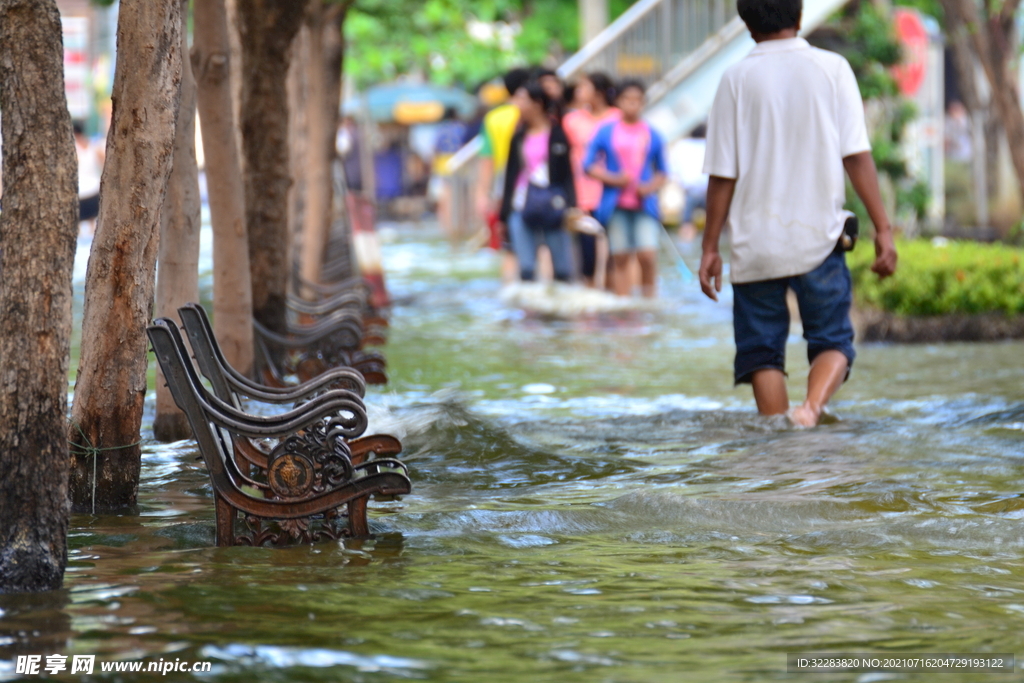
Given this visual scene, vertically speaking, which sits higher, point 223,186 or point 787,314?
point 223,186

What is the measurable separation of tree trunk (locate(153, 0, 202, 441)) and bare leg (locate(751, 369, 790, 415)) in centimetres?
277

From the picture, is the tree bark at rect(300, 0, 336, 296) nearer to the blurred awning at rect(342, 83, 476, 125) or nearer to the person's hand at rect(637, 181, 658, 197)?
the person's hand at rect(637, 181, 658, 197)

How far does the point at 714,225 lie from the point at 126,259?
3031mm

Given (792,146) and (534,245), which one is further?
(534,245)

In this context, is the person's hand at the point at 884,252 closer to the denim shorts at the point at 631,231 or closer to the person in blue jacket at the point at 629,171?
the person in blue jacket at the point at 629,171

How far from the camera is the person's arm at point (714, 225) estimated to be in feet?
24.2

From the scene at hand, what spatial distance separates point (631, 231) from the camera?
1494 centimetres

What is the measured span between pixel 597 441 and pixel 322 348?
2.36 meters

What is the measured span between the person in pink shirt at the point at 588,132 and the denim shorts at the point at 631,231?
1.08ft

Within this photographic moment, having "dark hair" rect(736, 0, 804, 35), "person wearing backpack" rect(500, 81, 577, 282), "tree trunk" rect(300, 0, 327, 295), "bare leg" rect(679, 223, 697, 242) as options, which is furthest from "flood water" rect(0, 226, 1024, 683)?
"bare leg" rect(679, 223, 697, 242)

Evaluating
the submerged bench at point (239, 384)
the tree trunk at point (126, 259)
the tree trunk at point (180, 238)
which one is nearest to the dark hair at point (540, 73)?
the tree trunk at point (180, 238)

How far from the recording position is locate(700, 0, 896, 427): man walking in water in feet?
23.7

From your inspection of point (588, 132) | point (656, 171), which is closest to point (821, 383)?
point (656, 171)

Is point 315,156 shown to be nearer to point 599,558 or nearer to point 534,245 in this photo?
point 534,245
